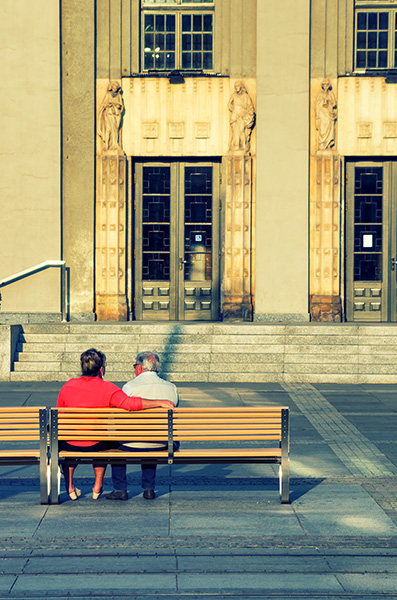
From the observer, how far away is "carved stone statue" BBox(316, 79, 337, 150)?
17.2 metres

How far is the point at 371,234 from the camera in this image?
17.8m

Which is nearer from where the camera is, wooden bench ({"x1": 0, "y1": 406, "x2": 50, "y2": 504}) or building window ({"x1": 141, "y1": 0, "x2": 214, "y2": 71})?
wooden bench ({"x1": 0, "y1": 406, "x2": 50, "y2": 504})

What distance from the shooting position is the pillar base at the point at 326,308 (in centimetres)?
1739

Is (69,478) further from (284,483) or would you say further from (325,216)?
(325,216)

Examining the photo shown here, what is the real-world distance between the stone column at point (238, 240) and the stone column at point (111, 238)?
7.24ft

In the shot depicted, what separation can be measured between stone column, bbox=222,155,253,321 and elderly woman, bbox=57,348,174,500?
10.1 meters

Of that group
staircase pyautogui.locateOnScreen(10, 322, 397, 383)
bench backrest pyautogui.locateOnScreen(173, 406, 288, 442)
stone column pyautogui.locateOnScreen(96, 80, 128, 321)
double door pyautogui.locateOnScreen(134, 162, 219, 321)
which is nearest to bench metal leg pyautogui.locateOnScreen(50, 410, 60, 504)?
bench backrest pyautogui.locateOnScreen(173, 406, 288, 442)

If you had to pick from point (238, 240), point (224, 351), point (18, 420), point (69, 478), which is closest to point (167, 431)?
point (69, 478)

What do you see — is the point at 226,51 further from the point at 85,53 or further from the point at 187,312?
the point at 187,312

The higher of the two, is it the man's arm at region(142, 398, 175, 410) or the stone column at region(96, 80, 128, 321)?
the stone column at region(96, 80, 128, 321)

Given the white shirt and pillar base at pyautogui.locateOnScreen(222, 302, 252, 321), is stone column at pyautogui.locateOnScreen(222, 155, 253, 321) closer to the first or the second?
pillar base at pyautogui.locateOnScreen(222, 302, 252, 321)

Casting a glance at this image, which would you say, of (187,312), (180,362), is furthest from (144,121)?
(180,362)

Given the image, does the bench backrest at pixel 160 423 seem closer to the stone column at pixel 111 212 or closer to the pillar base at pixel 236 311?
the pillar base at pixel 236 311

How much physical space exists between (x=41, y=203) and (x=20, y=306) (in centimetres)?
223
